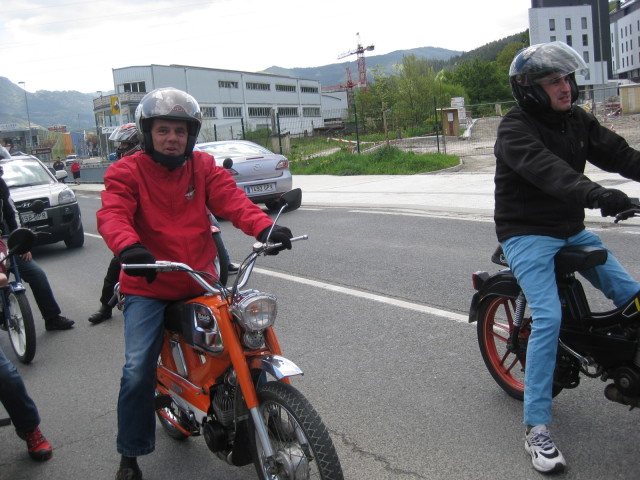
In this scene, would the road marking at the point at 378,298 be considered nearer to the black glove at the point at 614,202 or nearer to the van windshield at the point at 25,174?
the black glove at the point at 614,202

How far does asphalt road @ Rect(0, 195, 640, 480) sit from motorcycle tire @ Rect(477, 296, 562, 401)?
0.11m

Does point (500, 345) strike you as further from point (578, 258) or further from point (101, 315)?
point (101, 315)

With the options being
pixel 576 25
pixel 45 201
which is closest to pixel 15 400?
pixel 45 201

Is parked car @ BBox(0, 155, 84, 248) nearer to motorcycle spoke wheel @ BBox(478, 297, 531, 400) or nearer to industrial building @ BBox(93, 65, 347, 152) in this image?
motorcycle spoke wheel @ BBox(478, 297, 531, 400)

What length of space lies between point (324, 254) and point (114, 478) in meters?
5.56

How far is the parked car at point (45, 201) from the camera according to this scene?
11055mm

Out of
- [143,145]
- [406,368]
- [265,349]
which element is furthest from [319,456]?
[406,368]

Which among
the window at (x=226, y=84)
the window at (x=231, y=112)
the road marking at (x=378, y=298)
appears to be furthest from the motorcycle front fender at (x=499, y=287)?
the window at (x=231, y=112)

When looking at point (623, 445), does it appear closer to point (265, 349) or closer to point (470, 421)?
point (470, 421)

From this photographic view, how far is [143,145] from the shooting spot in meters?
3.32

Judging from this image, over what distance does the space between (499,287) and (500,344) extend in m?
0.54

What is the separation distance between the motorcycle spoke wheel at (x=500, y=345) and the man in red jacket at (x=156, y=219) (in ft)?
5.14

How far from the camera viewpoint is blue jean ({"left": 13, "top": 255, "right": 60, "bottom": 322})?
20.3 feet

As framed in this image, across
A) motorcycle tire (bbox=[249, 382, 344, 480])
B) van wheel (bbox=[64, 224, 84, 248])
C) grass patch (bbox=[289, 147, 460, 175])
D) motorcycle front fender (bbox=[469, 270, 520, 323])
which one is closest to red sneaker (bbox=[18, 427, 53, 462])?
motorcycle tire (bbox=[249, 382, 344, 480])
